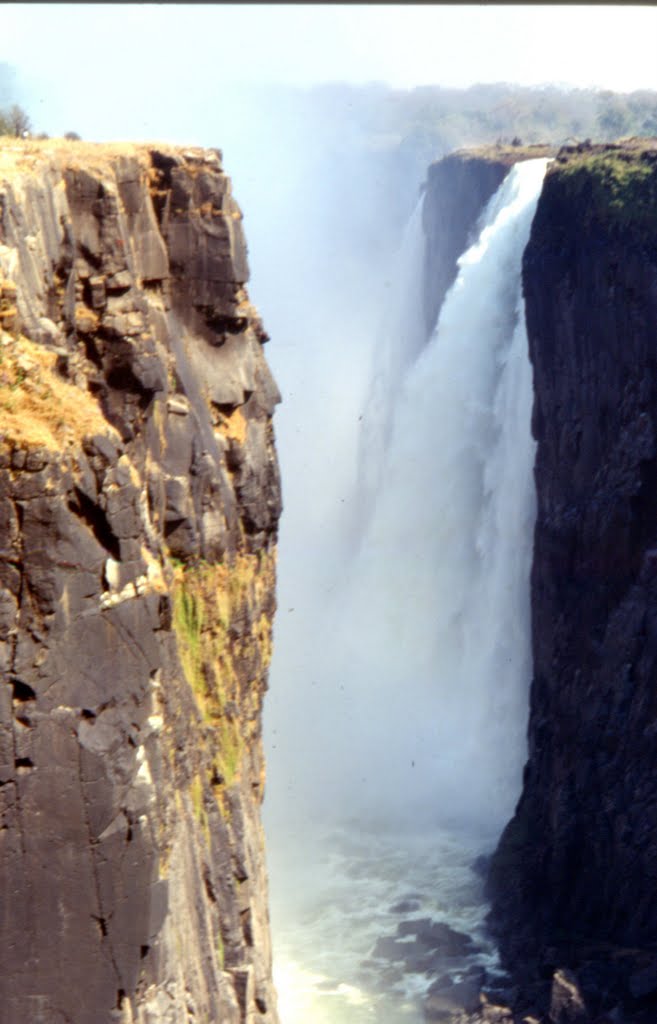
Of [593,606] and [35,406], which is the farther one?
[593,606]

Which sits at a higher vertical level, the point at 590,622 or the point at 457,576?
the point at 457,576

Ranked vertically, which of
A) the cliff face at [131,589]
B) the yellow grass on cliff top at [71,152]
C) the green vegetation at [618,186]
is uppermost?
the green vegetation at [618,186]

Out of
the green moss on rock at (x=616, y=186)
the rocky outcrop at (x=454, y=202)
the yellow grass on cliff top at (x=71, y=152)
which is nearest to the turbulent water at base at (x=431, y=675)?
the rocky outcrop at (x=454, y=202)

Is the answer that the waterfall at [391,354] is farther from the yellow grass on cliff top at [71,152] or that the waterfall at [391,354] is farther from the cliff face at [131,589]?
the yellow grass on cliff top at [71,152]

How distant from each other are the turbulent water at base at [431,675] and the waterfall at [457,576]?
0.07 meters

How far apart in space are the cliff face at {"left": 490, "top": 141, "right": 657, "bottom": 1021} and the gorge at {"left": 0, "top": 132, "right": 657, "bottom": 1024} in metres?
0.10

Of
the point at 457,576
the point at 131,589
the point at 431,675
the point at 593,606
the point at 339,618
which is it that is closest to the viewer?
the point at 131,589

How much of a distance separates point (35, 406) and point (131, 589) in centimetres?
192

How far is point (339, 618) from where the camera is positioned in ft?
197

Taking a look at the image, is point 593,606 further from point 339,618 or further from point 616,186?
point 339,618

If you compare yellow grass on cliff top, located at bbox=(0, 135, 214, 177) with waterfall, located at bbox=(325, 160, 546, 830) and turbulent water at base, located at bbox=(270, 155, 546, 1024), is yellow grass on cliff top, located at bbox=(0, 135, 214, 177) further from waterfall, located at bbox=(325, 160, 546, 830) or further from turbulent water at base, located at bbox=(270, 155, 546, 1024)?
waterfall, located at bbox=(325, 160, 546, 830)

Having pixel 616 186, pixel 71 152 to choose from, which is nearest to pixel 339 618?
pixel 616 186

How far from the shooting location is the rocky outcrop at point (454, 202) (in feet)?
189

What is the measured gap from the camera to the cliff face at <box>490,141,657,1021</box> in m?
34.9
